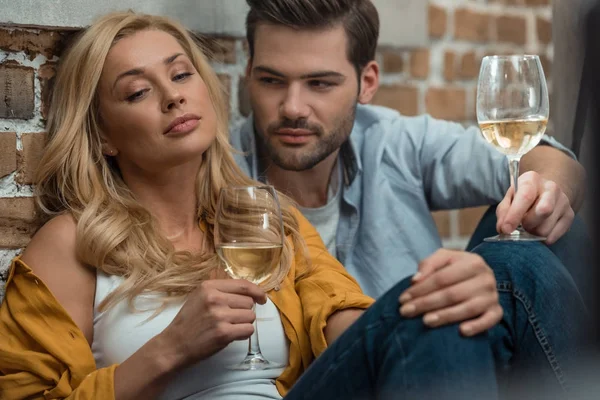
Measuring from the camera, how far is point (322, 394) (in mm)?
887

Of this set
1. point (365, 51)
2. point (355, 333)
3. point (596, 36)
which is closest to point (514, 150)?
point (355, 333)

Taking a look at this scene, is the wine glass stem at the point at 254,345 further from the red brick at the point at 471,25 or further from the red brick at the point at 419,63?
the red brick at the point at 471,25

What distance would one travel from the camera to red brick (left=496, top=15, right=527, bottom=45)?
84.2 inches

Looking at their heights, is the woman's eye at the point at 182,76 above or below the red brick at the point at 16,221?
above

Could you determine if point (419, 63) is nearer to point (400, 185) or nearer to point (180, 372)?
point (400, 185)

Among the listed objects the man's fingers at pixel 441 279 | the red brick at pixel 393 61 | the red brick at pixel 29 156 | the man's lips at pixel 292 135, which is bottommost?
the man's fingers at pixel 441 279

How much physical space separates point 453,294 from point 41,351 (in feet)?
1.85

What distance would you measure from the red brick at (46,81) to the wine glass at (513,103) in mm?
676

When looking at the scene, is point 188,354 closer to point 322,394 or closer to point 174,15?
point 322,394

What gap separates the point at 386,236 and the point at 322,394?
769 millimetres

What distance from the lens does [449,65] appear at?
2010 mm

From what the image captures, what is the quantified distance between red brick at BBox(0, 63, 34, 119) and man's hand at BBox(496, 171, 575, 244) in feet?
2.43

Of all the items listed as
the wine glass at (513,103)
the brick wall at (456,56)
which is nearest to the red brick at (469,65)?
the brick wall at (456,56)

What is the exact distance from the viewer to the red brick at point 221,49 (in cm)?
148
